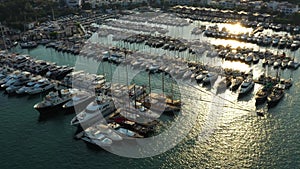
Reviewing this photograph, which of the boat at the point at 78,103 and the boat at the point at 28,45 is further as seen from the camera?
the boat at the point at 28,45

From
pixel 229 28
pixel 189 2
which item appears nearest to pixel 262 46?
pixel 229 28

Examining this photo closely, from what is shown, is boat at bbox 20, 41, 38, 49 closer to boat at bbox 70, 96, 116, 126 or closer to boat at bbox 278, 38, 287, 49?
boat at bbox 70, 96, 116, 126

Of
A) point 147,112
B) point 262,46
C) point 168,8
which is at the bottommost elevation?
point 147,112

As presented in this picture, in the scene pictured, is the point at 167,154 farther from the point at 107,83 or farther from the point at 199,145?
the point at 107,83

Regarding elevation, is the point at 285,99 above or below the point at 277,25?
below

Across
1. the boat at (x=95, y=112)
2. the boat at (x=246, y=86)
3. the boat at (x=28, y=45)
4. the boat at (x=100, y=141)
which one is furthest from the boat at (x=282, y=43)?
the boat at (x=28, y=45)

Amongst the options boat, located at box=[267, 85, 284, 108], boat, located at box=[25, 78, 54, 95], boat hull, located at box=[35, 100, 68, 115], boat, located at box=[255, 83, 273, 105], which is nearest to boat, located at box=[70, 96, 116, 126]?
boat hull, located at box=[35, 100, 68, 115]

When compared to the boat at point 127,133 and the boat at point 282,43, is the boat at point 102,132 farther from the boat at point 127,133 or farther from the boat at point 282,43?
the boat at point 282,43
